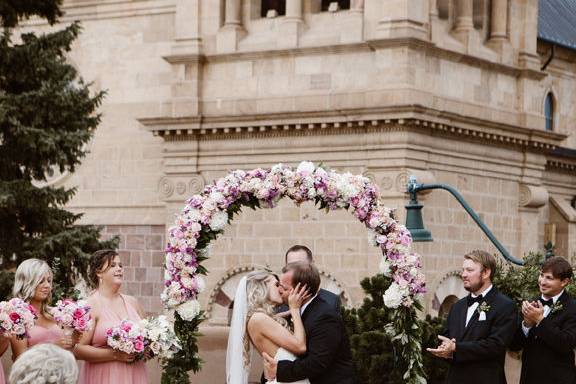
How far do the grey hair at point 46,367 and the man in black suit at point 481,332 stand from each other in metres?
5.25

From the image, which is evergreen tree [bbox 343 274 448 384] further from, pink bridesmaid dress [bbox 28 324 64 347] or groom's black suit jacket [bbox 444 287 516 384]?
pink bridesmaid dress [bbox 28 324 64 347]

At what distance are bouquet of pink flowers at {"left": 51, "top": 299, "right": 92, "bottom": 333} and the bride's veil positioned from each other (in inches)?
47.5

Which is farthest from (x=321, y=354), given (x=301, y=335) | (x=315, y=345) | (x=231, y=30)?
(x=231, y=30)

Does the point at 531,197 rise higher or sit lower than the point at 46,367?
higher

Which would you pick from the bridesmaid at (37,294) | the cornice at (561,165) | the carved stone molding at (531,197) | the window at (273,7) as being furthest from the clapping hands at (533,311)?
the cornice at (561,165)

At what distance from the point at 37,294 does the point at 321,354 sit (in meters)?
2.68

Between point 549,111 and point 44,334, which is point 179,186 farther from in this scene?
point 44,334

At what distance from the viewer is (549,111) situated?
39406mm

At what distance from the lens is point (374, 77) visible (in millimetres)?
30375

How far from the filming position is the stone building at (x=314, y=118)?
30.2 meters

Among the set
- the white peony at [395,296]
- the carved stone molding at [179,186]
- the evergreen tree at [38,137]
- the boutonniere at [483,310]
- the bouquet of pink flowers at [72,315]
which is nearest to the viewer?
the bouquet of pink flowers at [72,315]

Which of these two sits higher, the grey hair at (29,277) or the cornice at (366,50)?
the cornice at (366,50)

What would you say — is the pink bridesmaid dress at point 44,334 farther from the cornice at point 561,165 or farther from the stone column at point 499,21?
the cornice at point 561,165

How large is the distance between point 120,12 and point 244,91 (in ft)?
14.2
